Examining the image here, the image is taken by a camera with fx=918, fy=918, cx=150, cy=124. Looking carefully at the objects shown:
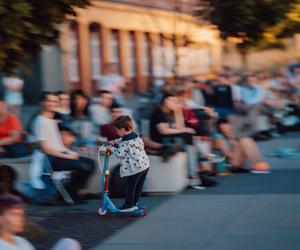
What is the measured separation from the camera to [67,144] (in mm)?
12273

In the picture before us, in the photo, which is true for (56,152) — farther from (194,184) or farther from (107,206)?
(194,184)

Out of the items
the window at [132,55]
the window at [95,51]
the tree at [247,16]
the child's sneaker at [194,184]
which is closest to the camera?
the child's sneaker at [194,184]

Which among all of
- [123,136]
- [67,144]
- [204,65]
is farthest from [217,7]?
[204,65]

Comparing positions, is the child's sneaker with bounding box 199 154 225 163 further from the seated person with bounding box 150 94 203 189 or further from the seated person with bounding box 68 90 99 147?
the seated person with bounding box 68 90 99 147

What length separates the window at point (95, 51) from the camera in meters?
34.3

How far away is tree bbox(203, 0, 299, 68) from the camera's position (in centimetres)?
2112

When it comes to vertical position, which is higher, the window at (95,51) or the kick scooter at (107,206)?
the window at (95,51)

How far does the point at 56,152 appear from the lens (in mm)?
11609

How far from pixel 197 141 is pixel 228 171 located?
102 cm

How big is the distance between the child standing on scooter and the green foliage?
10718 mm

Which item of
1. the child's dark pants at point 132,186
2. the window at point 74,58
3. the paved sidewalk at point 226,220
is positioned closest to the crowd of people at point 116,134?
the paved sidewalk at point 226,220

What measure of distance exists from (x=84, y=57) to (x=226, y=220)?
76.4ft

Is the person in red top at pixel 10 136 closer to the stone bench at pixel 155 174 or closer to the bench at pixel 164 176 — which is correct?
the stone bench at pixel 155 174

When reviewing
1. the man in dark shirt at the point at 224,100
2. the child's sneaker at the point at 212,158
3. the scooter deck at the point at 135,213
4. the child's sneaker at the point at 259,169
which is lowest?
the child's sneaker at the point at 259,169
